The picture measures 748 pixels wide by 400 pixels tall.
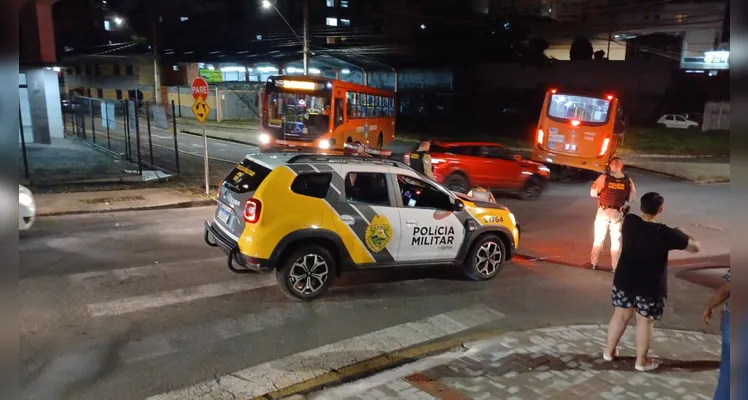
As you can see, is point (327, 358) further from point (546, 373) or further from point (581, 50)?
point (581, 50)

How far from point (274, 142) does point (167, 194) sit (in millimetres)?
5232

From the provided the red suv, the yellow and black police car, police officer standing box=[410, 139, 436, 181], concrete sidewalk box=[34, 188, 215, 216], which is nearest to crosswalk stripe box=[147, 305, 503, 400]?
the yellow and black police car

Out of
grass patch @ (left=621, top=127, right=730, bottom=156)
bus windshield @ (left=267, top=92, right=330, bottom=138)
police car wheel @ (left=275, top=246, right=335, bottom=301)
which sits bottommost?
grass patch @ (left=621, top=127, right=730, bottom=156)

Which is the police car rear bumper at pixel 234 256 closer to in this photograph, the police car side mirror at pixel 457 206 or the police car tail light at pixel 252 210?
the police car tail light at pixel 252 210

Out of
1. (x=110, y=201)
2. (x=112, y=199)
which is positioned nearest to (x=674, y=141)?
(x=112, y=199)

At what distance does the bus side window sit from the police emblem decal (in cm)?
1189

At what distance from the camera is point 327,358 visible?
5.71 meters

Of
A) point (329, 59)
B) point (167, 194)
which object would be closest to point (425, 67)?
point (329, 59)

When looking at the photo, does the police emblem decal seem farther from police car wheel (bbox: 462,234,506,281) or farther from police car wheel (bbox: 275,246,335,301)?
police car wheel (bbox: 462,234,506,281)

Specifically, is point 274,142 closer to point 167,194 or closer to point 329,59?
point 167,194

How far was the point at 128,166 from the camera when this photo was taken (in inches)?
751

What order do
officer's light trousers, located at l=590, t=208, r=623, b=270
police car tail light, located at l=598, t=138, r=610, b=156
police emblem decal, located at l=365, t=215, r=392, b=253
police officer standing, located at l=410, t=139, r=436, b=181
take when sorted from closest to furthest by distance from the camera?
police emblem decal, located at l=365, t=215, r=392, b=253, officer's light trousers, located at l=590, t=208, r=623, b=270, police officer standing, located at l=410, t=139, r=436, b=181, police car tail light, located at l=598, t=138, r=610, b=156

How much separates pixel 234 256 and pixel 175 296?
975 millimetres

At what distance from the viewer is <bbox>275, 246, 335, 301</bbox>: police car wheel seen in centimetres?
708
